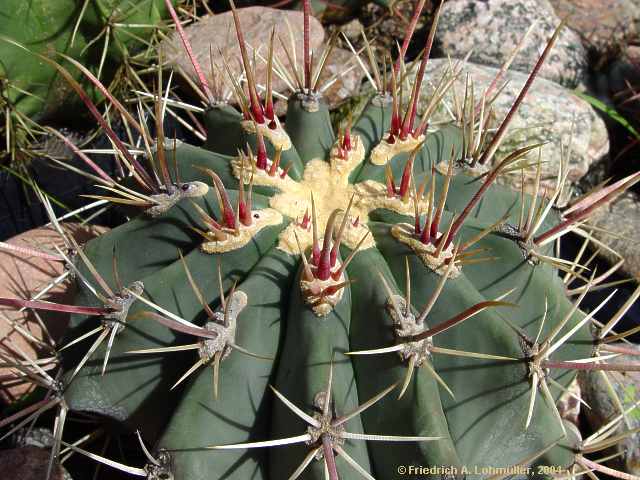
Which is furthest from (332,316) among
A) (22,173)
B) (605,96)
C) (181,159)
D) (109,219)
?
(605,96)

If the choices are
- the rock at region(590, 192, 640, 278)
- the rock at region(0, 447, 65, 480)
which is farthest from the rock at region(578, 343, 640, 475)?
the rock at region(0, 447, 65, 480)

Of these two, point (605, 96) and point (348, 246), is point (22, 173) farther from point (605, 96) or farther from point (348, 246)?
point (605, 96)

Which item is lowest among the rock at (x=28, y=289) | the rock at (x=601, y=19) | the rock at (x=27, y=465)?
the rock at (x=27, y=465)

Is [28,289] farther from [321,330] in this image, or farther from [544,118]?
[544,118]

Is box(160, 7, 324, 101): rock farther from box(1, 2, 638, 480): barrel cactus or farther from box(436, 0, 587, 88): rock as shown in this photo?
box(1, 2, 638, 480): barrel cactus

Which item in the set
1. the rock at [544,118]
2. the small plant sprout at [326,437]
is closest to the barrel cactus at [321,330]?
the small plant sprout at [326,437]

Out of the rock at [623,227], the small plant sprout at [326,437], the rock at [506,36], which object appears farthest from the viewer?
→ the rock at [506,36]

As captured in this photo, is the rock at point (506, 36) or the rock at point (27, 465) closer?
the rock at point (27, 465)

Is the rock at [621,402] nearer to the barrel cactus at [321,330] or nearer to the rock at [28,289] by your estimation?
the barrel cactus at [321,330]
